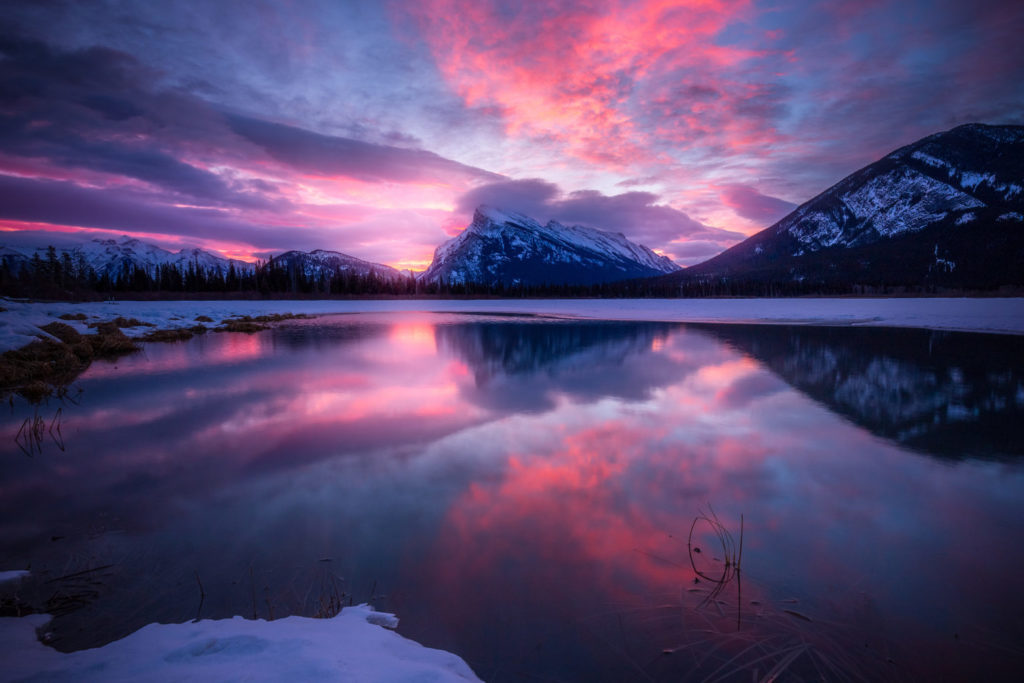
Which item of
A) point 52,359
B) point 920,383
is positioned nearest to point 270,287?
point 52,359

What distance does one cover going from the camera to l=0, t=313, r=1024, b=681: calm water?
12.4 feet

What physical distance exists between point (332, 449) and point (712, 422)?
324 inches

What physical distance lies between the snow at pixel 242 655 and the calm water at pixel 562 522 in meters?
0.32

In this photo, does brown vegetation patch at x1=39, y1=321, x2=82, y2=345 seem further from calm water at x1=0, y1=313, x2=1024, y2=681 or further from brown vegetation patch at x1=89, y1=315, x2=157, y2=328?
calm water at x1=0, y1=313, x2=1024, y2=681

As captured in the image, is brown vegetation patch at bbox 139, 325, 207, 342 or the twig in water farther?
brown vegetation patch at bbox 139, 325, 207, 342

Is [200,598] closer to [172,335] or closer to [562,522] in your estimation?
[562,522]

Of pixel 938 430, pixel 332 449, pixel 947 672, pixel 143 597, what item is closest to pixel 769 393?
pixel 938 430

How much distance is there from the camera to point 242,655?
299 cm

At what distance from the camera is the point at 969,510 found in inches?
238

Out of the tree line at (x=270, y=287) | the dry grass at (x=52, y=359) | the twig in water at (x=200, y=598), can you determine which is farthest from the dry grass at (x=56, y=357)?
the tree line at (x=270, y=287)

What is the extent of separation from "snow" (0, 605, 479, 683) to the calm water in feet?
1.06

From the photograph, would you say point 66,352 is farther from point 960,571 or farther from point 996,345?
point 996,345

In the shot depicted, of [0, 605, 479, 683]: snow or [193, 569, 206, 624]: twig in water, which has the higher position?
[0, 605, 479, 683]: snow

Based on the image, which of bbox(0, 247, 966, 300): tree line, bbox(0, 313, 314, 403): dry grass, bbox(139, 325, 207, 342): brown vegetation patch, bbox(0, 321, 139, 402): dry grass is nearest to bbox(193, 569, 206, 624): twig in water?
bbox(0, 313, 314, 403): dry grass
